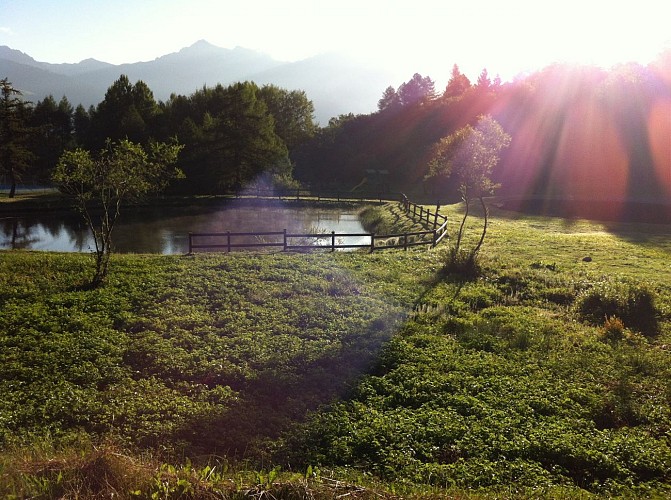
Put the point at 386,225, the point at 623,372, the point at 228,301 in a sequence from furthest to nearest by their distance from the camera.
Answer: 1. the point at 386,225
2. the point at 228,301
3. the point at 623,372

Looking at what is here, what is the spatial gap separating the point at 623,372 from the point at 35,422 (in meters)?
12.5

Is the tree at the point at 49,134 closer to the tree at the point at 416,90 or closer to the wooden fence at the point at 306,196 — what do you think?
the wooden fence at the point at 306,196

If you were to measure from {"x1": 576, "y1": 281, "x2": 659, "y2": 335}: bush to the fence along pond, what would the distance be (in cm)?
1109

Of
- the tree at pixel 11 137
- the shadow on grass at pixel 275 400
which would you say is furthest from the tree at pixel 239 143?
the shadow on grass at pixel 275 400

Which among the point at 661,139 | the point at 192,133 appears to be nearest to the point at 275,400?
the point at 192,133

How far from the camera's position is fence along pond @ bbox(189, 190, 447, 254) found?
949 inches

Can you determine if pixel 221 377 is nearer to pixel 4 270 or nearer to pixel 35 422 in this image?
pixel 35 422

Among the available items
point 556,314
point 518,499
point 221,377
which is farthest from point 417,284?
point 518,499

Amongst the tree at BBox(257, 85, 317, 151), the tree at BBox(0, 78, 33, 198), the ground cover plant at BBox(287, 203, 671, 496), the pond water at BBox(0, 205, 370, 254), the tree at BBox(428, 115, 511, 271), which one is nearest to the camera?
the ground cover plant at BBox(287, 203, 671, 496)

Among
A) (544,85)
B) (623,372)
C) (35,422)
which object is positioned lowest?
(35,422)

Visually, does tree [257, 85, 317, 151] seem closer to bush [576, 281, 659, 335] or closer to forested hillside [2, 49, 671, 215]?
forested hillside [2, 49, 671, 215]

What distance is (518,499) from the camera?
5.88 meters

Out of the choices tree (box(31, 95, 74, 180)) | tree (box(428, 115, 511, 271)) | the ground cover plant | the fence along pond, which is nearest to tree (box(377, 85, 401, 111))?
tree (box(31, 95, 74, 180))

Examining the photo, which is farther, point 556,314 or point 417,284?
point 417,284
